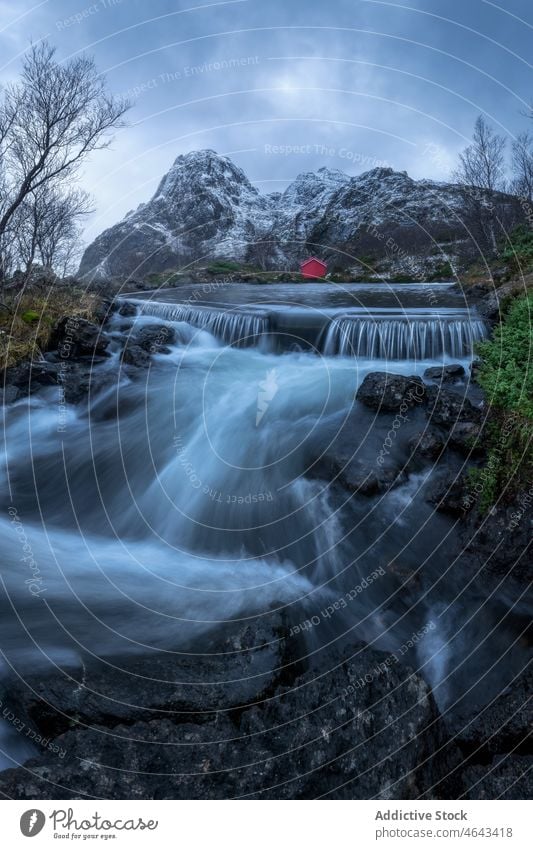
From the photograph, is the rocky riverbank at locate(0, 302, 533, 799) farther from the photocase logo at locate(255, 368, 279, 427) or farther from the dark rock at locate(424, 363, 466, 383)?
the photocase logo at locate(255, 368, 279, 427)

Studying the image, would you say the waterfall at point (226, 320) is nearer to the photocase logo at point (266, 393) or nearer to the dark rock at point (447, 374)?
the photocase logo at point (266, 393)

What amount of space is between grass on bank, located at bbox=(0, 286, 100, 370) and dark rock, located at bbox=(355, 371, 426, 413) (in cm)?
968

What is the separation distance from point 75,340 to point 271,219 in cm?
4750

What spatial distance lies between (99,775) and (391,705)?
226 centimetres

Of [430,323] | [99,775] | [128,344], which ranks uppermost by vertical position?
[430,323]

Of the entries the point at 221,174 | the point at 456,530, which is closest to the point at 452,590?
the point at 456,530

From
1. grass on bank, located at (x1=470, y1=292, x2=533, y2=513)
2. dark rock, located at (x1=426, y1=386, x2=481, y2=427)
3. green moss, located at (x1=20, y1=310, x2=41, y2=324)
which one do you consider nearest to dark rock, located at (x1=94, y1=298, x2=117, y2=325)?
green moss, located at (x1=20, y1=310, x2=41, y2=324)

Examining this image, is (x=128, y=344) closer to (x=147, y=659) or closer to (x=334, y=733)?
(x=147, y=659)

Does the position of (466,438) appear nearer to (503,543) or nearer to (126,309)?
(503,543)

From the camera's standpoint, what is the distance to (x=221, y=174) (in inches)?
2044
